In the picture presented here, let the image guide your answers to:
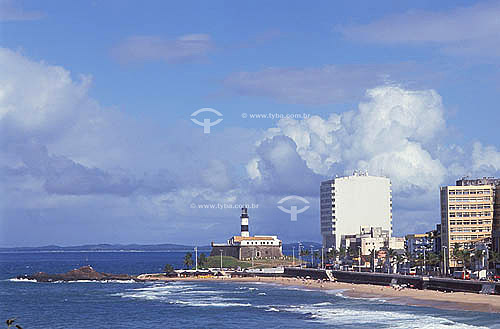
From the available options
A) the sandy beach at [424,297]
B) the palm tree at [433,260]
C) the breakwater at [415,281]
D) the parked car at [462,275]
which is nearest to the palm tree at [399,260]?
the palm tree at [433,260]

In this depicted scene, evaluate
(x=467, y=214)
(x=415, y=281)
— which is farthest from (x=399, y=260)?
(x=415, y=281)

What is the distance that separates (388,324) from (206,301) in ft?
154

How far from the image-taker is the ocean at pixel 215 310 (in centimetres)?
9938

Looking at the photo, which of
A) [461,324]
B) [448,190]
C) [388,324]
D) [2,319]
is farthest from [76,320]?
[448,190]

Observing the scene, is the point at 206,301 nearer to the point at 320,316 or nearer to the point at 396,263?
the point at 320,316

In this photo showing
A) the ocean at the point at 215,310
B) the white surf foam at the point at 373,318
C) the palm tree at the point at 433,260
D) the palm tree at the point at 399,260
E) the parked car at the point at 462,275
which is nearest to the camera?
the white surf foam at the point at 373,318

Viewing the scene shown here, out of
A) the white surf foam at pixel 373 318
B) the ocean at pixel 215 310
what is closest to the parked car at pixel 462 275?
the ocean at pixel 215 310

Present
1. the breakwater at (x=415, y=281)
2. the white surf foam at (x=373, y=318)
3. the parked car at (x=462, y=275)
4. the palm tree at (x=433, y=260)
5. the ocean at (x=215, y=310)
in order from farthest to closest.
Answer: the palm tree at (x=433, y=260) → the parked car at (x=462, y=275) → the breakwater at (x=415, y=281) → the ocean at (x=215, y=310) → the white surf foam at (x=373, y=318)

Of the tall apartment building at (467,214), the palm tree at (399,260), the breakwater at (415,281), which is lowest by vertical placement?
the breakwater at (415,281)

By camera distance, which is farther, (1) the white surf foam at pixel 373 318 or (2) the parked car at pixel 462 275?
(2) the parked car at pixel 462 275

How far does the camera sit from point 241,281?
19838 cm

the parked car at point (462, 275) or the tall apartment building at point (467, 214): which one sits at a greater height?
the tall apartment building at point (467, 214)

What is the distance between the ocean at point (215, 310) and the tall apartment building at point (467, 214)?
3241 cm

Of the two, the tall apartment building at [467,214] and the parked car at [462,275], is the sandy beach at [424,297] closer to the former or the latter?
the parked car at [462,275]
